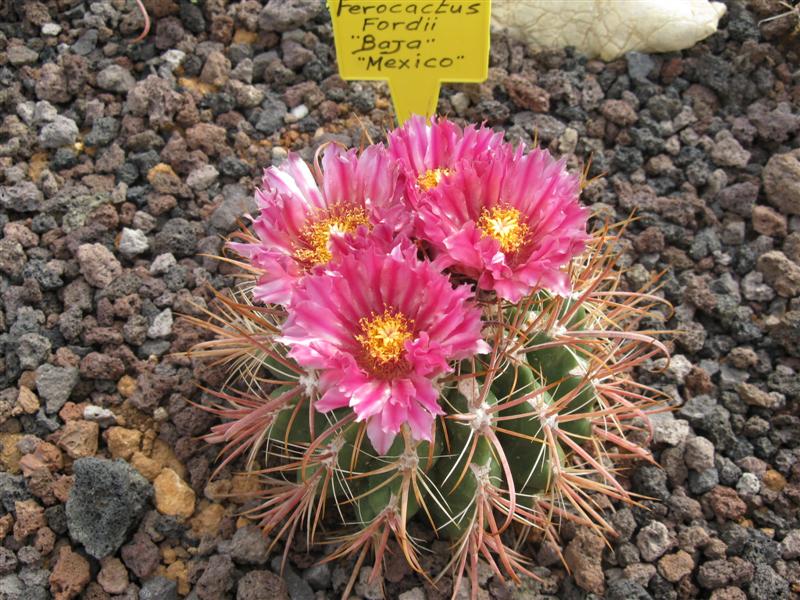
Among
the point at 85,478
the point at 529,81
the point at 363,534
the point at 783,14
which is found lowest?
the point at 85,478

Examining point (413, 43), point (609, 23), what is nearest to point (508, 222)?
point (413, 43)

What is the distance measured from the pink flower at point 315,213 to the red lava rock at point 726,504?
112cm

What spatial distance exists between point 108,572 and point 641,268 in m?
1.65

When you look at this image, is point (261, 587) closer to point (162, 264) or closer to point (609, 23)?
point (162, 264)

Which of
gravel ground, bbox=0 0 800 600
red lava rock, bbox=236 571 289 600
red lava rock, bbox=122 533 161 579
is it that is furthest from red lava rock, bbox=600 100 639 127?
red lava rock, bbox=122 533 161 579

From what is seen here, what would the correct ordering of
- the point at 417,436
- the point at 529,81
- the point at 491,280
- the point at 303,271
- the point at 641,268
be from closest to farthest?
the point at 417,436, the point at 491,280, the point at 303,271, the point at 641,268, the point at 529,81

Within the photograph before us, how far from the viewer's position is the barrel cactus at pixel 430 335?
1407mm

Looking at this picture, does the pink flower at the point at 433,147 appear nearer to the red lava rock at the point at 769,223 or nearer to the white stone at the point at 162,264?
the white stone at the point at 162,264

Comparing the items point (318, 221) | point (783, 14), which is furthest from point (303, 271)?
point (783, 14)

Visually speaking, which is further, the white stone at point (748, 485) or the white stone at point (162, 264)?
the white stone at point (162, 264)

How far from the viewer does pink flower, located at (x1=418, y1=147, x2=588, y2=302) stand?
1478 mm

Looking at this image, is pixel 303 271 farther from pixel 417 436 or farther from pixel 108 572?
pixel 108 572

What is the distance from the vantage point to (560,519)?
192 centimetres

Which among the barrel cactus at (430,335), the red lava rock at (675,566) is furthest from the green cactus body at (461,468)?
the red lava rock at (675,566)
